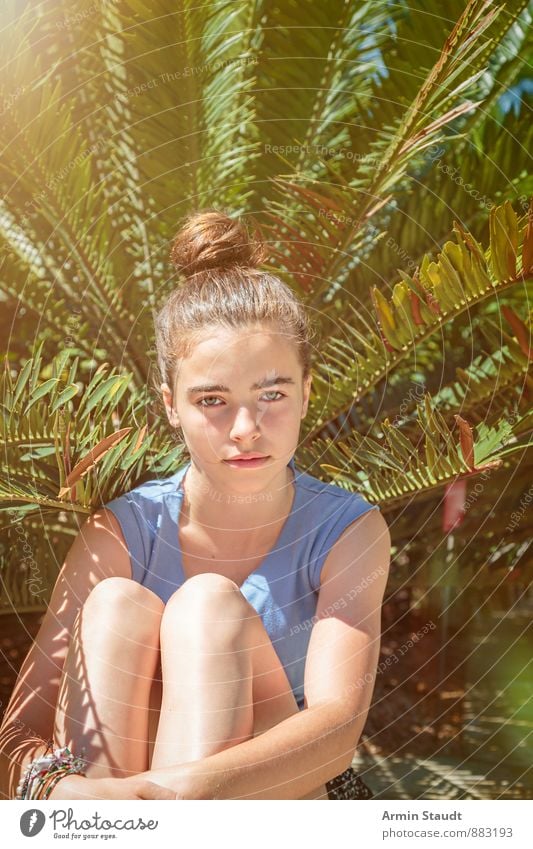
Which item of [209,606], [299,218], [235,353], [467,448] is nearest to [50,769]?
[209,606]

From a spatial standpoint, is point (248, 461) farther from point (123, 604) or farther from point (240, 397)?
point (123, 604)

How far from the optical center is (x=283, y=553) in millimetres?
1677

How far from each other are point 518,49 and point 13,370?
1191 millimetres

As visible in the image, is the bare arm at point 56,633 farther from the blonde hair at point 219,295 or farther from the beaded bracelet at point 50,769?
the blonde hair at point 219,295

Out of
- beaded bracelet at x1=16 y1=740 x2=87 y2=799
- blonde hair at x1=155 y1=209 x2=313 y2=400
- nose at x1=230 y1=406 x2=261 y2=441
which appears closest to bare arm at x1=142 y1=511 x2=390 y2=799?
beaded bracelet at x1=16 y1=740 x2=87 y2=799

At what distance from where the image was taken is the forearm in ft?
4.75

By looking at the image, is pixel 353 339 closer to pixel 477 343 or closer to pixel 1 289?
pixel 477 343

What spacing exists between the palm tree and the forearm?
490 millimetres

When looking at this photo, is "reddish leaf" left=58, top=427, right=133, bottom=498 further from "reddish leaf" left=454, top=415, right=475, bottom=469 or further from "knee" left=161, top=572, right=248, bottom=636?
"reddish leaf" left=454, top=415, right=475, bottom=469

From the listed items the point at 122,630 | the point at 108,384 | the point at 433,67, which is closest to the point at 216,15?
the point at 433,67

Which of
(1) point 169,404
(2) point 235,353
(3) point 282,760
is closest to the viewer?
(3) point 282,760

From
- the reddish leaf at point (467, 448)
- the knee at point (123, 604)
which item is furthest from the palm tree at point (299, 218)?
the knee at point (123, 604)

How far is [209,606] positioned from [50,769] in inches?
14.5

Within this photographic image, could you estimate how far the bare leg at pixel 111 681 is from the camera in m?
1.51
